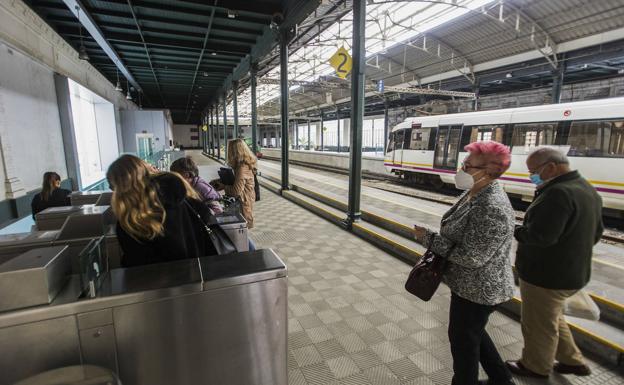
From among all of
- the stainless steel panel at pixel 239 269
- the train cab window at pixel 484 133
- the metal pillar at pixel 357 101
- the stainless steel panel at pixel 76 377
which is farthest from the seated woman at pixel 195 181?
the train cab window at pixel 484 133

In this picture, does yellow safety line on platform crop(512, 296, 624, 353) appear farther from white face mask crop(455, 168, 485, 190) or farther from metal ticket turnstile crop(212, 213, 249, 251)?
metal ticket turnstile crop(212, 213, 249, 251)

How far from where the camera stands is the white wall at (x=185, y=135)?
45281 millimetres

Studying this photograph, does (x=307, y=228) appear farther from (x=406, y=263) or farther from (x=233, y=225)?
(x=233, y=225)

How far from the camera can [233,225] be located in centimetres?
307

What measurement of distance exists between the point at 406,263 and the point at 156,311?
3653 mm

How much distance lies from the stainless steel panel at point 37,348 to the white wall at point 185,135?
48.3 metres

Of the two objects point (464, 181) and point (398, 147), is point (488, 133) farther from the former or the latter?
point (464, 181)

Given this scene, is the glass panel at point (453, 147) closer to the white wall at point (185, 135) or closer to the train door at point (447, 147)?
the train door at point (447, 147)

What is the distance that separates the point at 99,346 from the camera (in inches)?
49.8

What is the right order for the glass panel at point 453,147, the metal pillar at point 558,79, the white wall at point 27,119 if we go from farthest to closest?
the metal pillar at point 558,79
the glass panel at point 453,147
the white wall at point 27,119

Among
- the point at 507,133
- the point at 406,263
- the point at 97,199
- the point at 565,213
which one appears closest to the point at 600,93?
the point at 507,133

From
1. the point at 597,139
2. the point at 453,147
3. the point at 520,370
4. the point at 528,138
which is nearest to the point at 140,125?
the point at 453,147

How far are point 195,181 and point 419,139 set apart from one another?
976 centimetres

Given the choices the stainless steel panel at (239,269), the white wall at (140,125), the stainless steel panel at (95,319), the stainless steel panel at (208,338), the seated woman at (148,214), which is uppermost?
the white wall at (140,125)
